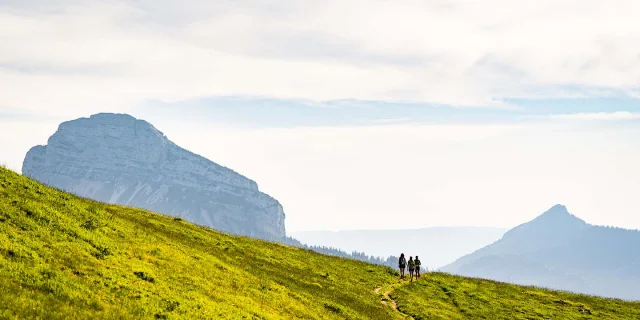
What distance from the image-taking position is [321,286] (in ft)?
166

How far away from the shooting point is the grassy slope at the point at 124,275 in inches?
920

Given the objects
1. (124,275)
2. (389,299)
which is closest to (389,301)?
(389,299)

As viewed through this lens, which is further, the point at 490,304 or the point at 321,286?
the point at 490,304

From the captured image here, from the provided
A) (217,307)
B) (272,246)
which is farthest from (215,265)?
(272,246)

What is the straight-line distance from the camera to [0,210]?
3061 centimetres

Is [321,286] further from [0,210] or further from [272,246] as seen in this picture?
[0,210]

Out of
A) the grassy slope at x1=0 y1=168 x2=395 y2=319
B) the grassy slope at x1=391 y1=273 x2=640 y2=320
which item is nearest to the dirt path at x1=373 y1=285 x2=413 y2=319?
the grassy slope at x1=391 y1=273 x2=640 y2=320

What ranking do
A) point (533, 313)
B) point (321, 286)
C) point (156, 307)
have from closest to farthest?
point (156, 307) → point (321, 286) → point (533, 313)

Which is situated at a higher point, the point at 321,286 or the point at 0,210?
the point at 0,210

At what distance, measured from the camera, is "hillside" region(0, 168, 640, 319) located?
2411 centimetres

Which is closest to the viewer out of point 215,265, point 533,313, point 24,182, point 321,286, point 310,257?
point 24,182

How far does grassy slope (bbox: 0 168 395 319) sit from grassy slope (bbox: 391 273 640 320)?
21.1 ft

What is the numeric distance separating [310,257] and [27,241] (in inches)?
1743

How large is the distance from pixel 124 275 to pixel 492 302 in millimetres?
45868
